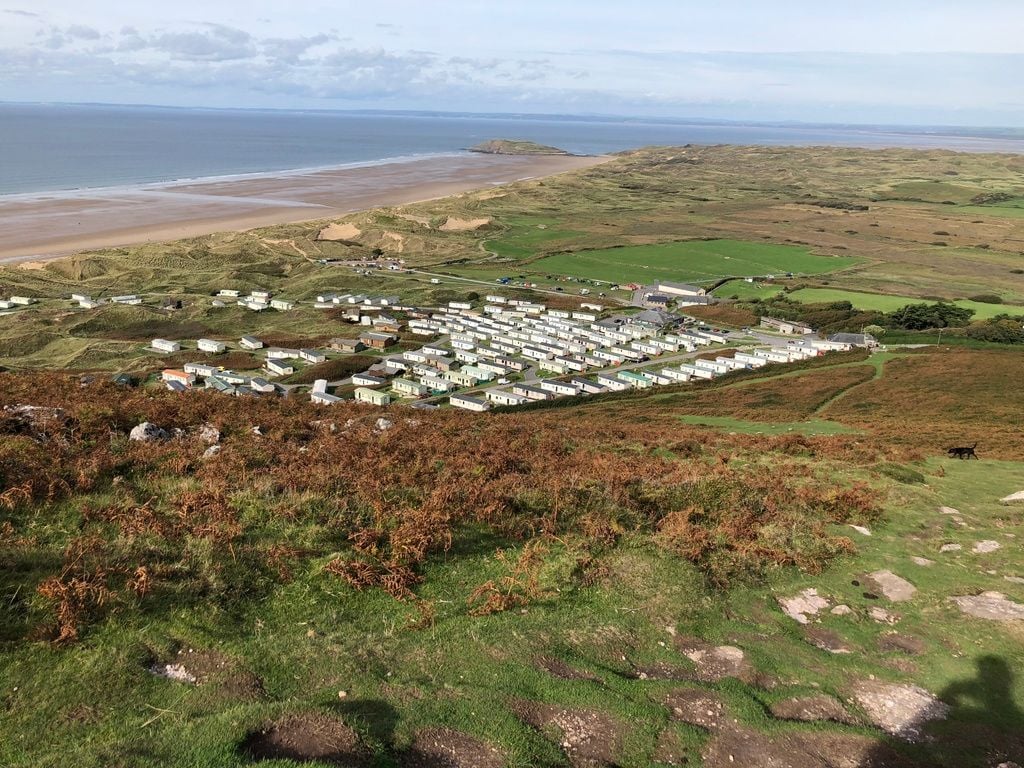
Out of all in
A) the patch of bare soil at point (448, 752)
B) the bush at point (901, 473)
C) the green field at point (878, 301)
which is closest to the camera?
the patch of bare soil at point (448, 752)

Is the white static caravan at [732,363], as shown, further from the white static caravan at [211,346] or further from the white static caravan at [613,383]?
the white static caravan at [211,346]

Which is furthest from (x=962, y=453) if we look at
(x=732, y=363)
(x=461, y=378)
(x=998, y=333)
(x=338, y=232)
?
(x=338, y=232)

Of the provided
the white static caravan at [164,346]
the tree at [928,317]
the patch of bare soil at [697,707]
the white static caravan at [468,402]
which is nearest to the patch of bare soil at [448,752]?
the patch of bare soil at [697,707]

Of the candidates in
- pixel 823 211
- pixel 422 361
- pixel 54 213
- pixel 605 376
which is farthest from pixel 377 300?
pixel 823 211

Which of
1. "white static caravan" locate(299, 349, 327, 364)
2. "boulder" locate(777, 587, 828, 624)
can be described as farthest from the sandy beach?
"boulder" locate(777, 587, 828, 624)

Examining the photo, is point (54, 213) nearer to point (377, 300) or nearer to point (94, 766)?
point (377, 300)

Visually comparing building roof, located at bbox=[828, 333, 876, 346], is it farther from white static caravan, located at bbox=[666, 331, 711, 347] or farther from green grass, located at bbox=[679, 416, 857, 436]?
green grass, located at bbox=[679, 416, 857, 436]
